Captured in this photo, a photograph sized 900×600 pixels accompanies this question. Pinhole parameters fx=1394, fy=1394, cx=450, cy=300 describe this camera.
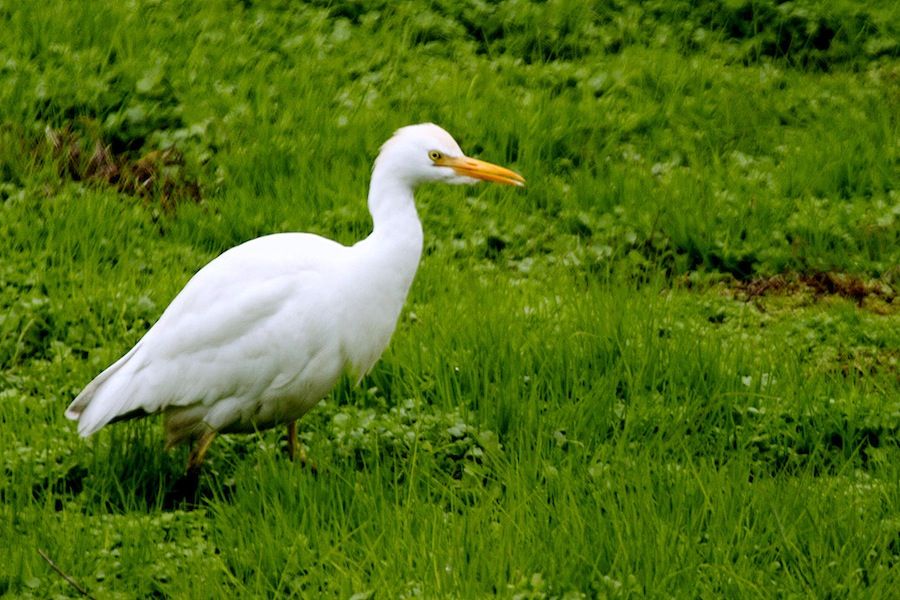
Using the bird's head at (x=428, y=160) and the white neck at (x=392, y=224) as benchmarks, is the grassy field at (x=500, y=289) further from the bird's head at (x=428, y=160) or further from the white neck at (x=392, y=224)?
the bird's head at (x=428, y=160)

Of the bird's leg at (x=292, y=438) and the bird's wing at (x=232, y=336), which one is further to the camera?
the bird's leg at (x=292, y=438)

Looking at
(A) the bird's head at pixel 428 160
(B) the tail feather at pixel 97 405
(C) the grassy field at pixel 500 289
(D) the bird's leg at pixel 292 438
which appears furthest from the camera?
(D) the bird's leg at pixel 292 438

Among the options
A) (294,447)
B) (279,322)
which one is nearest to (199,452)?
(294,447)

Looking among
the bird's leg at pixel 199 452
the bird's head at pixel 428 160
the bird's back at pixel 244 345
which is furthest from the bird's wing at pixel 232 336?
the bird's head at pixel 428 160

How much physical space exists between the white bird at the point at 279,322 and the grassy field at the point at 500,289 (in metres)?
0.22

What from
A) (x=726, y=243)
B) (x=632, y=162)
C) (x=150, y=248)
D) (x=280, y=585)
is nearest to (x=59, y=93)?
(x=150, y=248)

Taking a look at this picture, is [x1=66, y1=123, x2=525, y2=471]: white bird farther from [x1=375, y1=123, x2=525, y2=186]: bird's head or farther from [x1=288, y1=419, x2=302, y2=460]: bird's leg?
[x1=288, y1=419, x2=302, y2=460]: bird's leg

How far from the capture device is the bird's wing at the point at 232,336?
4.88 m

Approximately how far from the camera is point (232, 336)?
195 inches

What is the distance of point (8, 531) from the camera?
14.1 ft

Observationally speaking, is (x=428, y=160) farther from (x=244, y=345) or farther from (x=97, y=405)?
(x=97, y=405)

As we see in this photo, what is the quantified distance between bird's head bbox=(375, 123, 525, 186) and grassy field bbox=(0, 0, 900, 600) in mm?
771

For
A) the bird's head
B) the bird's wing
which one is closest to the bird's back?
the bird's wing

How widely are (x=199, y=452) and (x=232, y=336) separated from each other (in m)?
0.42
